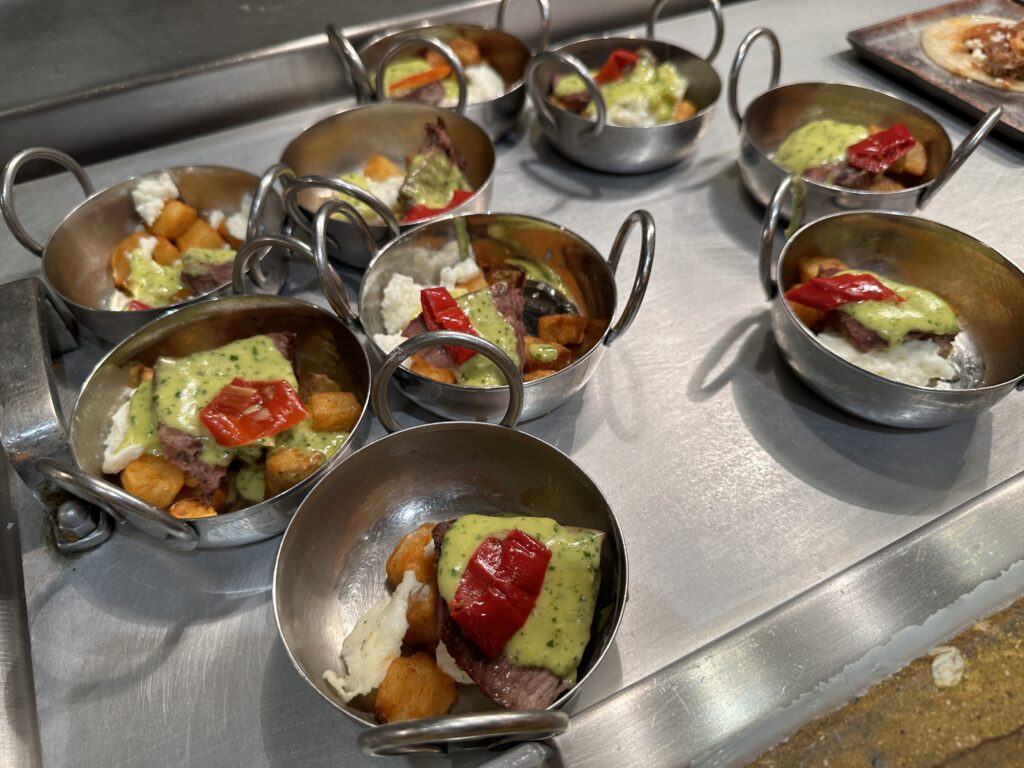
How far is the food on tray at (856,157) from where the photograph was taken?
1874mm

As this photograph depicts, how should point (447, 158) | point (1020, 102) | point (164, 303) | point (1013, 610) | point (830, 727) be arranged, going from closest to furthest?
1. point (830, 727)
2. point (1013, 610)
3. point (164, 303)
4. point (447, 158)
5. point (1020, 102)

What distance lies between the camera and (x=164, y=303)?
1.68 m

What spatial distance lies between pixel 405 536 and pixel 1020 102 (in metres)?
2.47

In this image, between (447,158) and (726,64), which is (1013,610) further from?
(726,64)

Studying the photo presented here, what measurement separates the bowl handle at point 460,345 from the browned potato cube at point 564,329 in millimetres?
335

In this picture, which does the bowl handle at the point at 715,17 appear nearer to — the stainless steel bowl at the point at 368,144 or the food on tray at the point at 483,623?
the stainless steel bowl at the point at 368,144

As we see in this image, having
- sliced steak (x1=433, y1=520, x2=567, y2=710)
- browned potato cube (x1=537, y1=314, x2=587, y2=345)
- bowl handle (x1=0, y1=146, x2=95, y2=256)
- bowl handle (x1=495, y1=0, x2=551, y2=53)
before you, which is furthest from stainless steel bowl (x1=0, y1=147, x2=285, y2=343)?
bowl handle (x1=495, y1=0, x2=551, y2=53)

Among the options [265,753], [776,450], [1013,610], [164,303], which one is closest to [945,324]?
[776,450]

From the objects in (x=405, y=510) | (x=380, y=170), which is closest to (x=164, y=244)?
(x=380, y=170)

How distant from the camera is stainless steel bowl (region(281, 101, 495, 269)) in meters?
1.89

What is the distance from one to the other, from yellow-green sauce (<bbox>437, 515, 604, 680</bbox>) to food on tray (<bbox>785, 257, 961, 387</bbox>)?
0.78 meters

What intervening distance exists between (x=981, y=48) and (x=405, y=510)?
2605 millimetres

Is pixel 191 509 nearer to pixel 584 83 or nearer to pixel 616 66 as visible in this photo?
pixel 584 83

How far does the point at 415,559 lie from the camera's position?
120 cm
